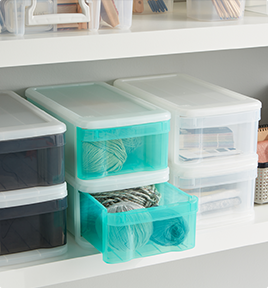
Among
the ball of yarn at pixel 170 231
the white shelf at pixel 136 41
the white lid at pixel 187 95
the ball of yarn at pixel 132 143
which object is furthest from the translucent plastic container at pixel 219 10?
the ball of yarn at pixel 170 231

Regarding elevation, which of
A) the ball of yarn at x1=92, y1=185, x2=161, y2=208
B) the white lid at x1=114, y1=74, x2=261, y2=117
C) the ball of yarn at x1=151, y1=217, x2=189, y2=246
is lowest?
the ball of yarn at x1=151, y1=217, x2=189, y2=246

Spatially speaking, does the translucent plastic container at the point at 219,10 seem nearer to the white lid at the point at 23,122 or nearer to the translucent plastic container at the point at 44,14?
the translucent plastic container at the point at 44,14

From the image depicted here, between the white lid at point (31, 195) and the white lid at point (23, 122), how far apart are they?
91mm

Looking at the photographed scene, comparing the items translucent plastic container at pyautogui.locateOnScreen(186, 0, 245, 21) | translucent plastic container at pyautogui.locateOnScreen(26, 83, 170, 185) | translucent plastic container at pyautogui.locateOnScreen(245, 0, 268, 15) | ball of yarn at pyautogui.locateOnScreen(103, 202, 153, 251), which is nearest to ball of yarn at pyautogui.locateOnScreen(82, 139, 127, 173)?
translucent plastic container at pyautogui.locateOnScreen(26, 83, 170, 185)

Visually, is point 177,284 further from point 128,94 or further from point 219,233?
point 128,94

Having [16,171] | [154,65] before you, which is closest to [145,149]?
[16,171]

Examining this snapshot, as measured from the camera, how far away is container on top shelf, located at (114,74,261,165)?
2.68ft

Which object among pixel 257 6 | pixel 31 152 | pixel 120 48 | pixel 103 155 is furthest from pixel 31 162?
pixel 257 6

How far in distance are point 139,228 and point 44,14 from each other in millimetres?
363

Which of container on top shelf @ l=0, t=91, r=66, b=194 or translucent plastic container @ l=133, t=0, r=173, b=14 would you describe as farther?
translucent plastic container @ l=133, t=0, r=173, b=14

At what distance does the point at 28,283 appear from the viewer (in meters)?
0.76

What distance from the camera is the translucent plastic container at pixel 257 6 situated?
2.98ft

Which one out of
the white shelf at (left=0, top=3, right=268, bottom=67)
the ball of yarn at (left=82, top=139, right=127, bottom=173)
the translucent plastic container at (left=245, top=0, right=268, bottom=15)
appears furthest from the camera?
the translucent plastic container at (left=245, top=0, right=268, bottom=15)

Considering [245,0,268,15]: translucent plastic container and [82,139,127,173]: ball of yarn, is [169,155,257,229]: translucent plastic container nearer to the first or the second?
[82,139,127,173]: ball of yarn
